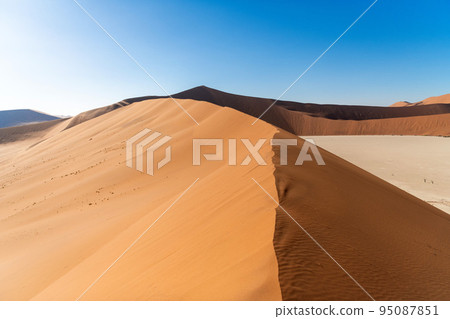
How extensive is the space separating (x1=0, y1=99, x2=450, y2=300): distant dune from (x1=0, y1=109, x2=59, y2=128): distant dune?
130568 mm

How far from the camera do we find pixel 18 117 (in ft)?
360

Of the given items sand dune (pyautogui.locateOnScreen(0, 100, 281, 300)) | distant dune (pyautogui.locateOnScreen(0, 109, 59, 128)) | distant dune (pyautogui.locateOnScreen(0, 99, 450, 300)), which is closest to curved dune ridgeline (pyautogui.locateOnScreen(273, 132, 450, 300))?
distant dune (pyautogui.locateOnScreen(0, 99, 450, 300))

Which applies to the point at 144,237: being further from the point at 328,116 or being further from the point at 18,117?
the point at 18,117

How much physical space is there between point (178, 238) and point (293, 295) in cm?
239

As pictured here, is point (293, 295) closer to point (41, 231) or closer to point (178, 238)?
point (178, 238)

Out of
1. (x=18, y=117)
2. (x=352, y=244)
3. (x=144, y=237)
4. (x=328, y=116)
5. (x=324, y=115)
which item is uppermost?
(x=18, y=117)

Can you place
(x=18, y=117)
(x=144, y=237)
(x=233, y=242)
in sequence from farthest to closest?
(x=18, y=117)
(x=144, y=237)
(x=233, y=242)

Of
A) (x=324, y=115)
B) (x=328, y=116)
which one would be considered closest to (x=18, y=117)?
(x=324, y=115)

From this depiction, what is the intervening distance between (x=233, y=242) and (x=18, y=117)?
485 ft

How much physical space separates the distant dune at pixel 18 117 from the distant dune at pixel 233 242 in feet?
428

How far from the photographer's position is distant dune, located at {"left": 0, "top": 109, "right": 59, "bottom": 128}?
10332cm

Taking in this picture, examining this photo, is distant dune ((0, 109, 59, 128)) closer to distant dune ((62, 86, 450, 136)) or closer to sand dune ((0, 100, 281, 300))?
distant dune ((62, 86, 450, 136))

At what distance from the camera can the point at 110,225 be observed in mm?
6066

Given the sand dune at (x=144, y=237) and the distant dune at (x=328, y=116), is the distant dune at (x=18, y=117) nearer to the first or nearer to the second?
the distant dune at (x=328, y=116)
